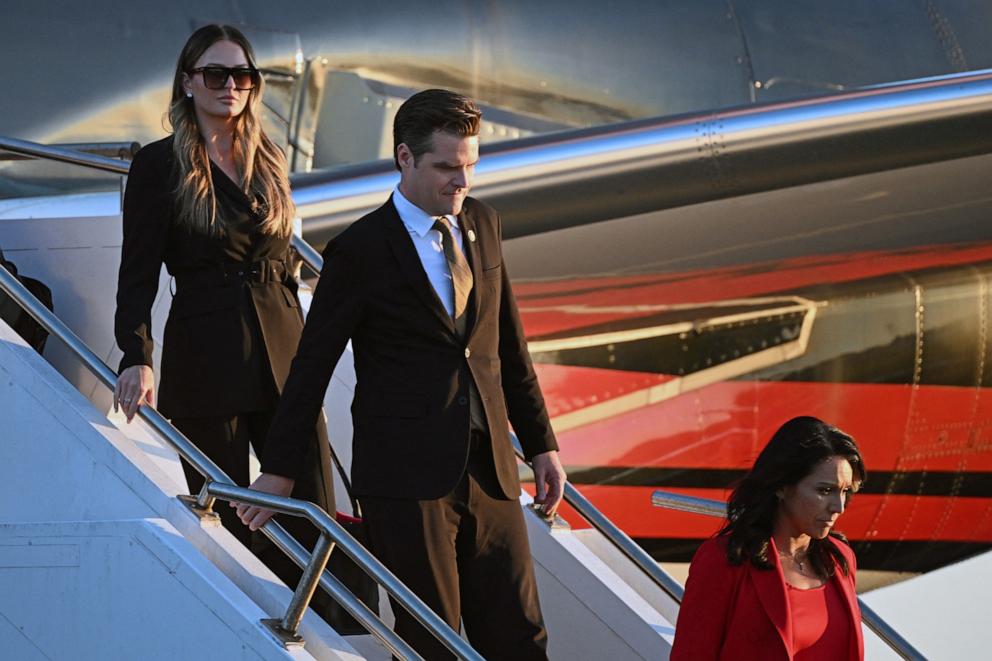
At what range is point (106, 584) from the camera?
11.5ft

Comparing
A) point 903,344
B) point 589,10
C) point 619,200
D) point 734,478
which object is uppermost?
point 589,10

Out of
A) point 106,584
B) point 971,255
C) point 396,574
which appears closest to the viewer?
point 396,574

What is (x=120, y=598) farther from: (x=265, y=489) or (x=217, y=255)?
(x=217, y=255)

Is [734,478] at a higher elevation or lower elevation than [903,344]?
lower

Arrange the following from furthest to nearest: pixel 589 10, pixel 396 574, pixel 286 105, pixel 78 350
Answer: pixel 589 10 < pixel 286 105 < pixel 78 350 < pixel 396 574

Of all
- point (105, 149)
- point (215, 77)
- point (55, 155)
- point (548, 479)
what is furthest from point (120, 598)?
point (105, 149)

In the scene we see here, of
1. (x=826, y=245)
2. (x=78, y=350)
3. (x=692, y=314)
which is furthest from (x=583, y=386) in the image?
(x=78, y=350)

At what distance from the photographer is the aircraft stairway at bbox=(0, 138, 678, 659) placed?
10.7ft

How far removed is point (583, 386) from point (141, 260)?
3.98 metres

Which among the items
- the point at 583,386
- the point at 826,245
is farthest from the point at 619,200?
the point at 826,245

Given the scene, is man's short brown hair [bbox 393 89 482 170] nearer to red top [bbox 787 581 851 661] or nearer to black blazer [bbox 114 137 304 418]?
black blazer [bbox 114 137 304 418]

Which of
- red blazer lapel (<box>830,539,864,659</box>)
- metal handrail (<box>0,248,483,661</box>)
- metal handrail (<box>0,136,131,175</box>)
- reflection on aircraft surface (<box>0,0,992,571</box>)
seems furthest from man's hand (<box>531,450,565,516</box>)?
reflection on aircraft surface (<box>0,0,992,571</box>)

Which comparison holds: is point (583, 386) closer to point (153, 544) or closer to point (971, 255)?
point (971, 255)

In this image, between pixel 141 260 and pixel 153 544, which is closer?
pixel 153 544
